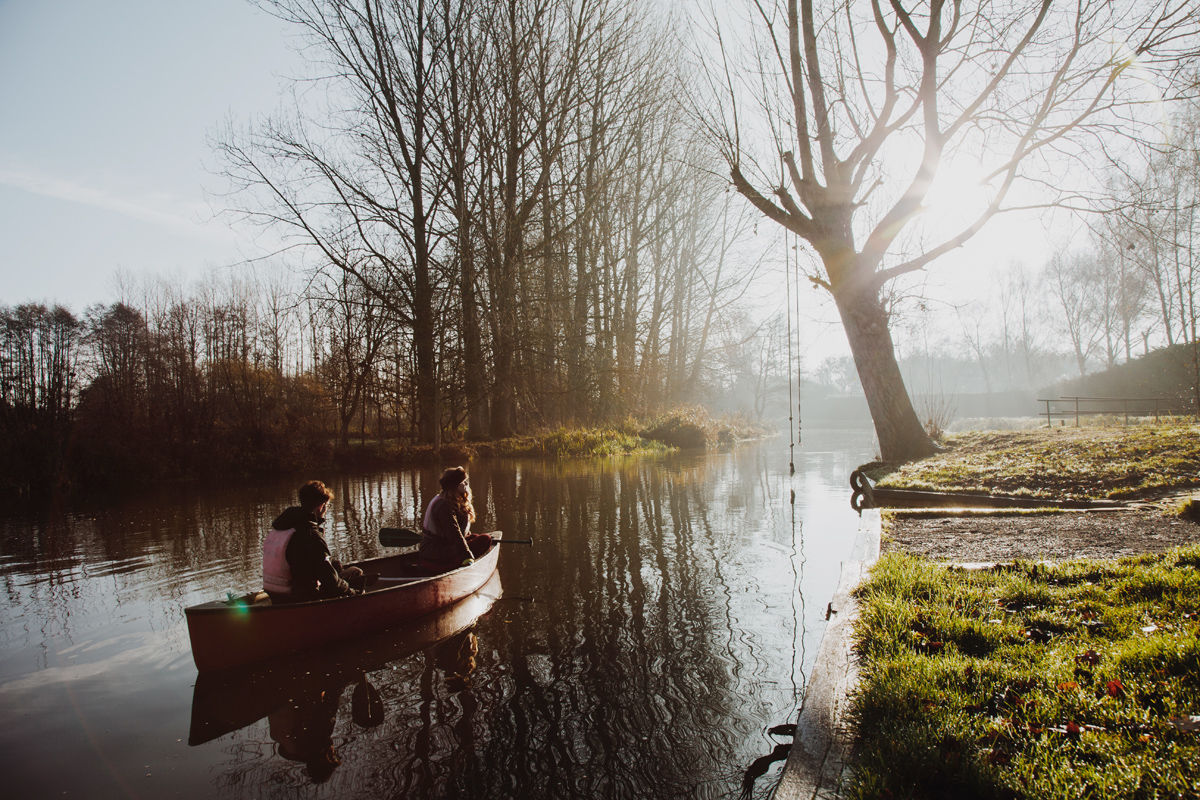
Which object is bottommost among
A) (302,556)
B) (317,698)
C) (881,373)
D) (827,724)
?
(317,698)

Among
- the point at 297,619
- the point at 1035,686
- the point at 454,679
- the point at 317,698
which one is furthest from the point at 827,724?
the point at 297,619

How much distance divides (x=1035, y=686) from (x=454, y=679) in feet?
12.8

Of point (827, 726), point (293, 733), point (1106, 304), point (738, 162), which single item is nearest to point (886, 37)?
point (738, 162)

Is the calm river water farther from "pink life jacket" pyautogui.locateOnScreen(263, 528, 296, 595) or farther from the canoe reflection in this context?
"pink life jacket" pyautogui.locateOnScreen(263, 528, 296, 595)

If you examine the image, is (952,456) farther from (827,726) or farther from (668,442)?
(668,442)

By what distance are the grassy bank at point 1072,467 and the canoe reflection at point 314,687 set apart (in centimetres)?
795

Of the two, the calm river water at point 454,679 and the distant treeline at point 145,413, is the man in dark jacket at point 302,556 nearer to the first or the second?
the calm river water at point 454,679

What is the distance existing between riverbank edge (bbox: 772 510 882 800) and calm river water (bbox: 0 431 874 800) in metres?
0.56

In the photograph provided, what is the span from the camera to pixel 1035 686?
330cm

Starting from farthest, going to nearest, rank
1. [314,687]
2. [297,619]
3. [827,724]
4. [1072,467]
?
1. [1072,467]
2. [297,619]
3. [314,687]
4. [827,724]

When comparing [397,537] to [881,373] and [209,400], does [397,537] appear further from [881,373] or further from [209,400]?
[209,400]

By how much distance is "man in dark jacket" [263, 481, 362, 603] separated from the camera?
5.66 metres

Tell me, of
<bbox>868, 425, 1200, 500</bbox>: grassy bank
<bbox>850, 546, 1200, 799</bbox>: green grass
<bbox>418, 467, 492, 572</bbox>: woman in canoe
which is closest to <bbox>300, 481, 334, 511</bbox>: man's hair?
<bbox>418, 467, 492, 572</bbox>: woman in canoe

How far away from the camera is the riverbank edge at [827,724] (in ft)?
9.10
